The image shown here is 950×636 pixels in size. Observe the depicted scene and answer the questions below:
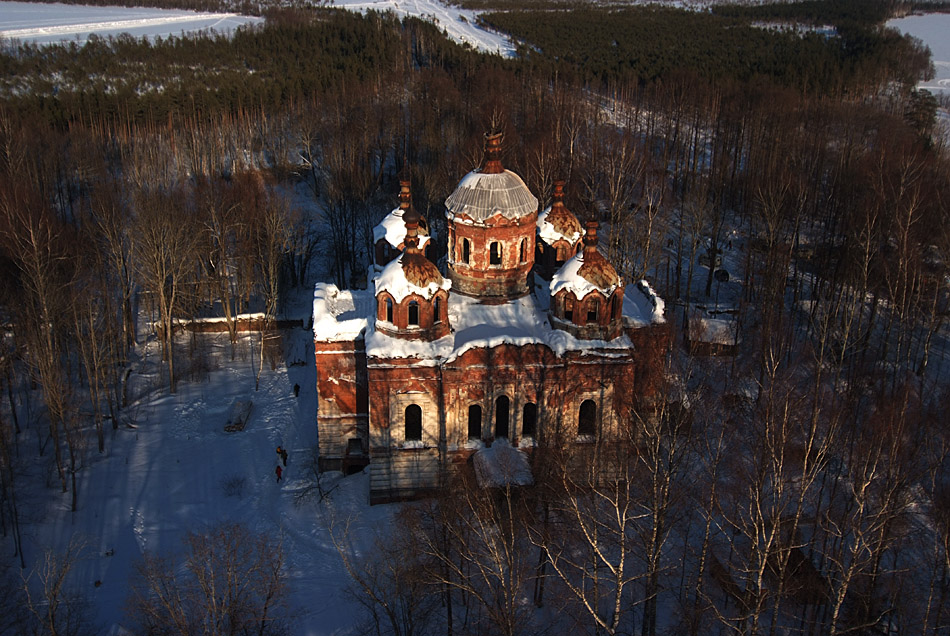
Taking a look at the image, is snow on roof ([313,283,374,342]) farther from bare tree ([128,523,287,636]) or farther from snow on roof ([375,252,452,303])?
bare tree ([128,523,287,636])

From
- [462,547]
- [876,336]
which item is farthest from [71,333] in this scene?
[876,336]

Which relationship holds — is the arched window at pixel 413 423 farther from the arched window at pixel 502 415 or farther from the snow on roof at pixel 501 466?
the arched window at pixel 502 415

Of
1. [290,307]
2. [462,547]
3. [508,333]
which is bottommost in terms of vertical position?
[290,307]

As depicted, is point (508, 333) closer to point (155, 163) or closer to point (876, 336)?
point (876, 336)

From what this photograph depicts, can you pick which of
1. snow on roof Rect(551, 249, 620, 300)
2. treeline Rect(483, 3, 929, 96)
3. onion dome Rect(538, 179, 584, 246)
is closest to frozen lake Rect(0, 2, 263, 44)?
treeline Rect(483, 3, 929, 96)

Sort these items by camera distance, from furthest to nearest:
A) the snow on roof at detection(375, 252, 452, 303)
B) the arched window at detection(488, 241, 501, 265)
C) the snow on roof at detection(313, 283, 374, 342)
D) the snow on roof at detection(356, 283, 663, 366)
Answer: the arched window at detection(488, 241, 501, 265) → the snow on roof at detection(313, 283, 374, 342) → the snow on roof at detection(375, 252, 452, 303) → the snow on roof at detection(356, 283, 663, 366)

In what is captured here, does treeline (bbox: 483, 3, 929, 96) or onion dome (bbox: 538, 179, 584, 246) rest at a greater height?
treeline (bbox: 483, 3, 929, 96)

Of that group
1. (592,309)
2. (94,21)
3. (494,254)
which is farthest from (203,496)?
(94,21)
